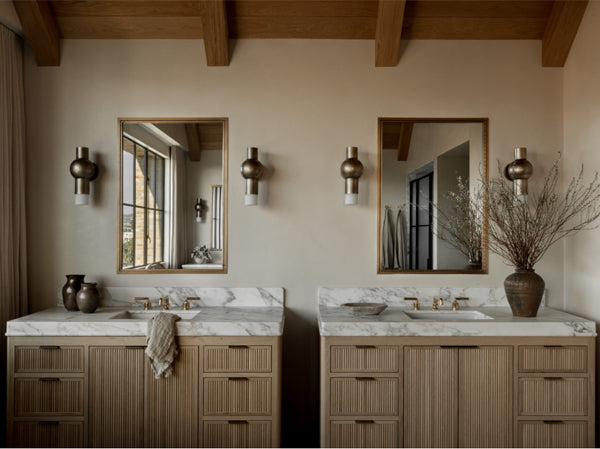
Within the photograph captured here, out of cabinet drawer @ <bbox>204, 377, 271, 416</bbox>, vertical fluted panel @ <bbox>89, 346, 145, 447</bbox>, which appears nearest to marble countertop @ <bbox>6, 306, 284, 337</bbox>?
vertical fluted panel @ <bbox>89, 346, 145, 447</bbox>

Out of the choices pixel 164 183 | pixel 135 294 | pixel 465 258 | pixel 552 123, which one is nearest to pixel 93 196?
pixel 164 183

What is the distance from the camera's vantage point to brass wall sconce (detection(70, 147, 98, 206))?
3102 millimetres

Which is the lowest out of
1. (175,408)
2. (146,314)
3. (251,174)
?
(175,408)

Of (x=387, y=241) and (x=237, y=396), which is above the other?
(x=387, y=241)

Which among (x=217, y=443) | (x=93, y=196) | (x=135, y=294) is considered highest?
(x=93, y=196)

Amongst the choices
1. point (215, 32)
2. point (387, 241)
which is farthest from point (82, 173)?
point (387, 241)

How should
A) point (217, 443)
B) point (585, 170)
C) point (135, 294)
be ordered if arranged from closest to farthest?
point (217, 443) → point (585, 170) → point (135, 294)

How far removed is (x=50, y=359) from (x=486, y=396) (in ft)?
8.43

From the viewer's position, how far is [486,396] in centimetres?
262

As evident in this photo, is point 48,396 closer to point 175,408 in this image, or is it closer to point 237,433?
point 175,408

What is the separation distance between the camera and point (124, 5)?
121 inches

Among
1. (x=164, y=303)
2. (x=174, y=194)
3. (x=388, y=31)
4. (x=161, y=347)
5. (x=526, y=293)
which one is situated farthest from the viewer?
(x=174, y=194)

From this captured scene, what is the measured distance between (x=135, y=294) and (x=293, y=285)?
3.72ft

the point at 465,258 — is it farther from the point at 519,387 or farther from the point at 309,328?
the point at 309,328
